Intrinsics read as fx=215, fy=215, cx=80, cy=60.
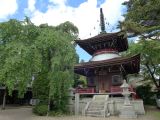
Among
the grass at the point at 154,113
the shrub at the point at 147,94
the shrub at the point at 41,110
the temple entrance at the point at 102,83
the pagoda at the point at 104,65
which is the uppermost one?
the pagoda at the point at 104,65

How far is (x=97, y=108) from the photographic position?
1984cm

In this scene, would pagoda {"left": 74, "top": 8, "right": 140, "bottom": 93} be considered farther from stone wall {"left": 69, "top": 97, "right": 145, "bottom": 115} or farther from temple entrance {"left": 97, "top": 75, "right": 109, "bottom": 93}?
stone wall {"left": 69, "top": 97, "right": 145, "bottom": 115}

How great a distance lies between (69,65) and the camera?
764 inches

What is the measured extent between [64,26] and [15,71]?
51.5 ft

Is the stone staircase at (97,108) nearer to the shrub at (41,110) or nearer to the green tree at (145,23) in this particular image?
the shrub at (41,110)

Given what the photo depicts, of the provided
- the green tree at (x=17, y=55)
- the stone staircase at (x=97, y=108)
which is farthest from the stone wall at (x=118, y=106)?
the green tree at (x=17, y=55)

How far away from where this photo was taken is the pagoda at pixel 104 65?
2436 centimetres

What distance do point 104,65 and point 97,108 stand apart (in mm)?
5535

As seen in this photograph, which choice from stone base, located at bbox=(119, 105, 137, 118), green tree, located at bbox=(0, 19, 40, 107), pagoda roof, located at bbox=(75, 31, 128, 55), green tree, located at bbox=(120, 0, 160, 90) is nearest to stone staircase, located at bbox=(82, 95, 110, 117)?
stone base, located at bbox=(119, 105, 137, 118)

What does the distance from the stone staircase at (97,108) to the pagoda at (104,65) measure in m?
2.23

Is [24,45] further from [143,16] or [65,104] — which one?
[143,16]

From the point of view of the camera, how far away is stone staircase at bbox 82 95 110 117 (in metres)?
18.9

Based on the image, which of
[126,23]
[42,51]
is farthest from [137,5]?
[42,51]

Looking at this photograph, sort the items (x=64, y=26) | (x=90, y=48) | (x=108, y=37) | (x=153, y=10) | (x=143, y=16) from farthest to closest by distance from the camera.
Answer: (x=64, y=26), (x=90, y=48), (x=108, y=37), (x=143, y=16), (x=153, y=10)
